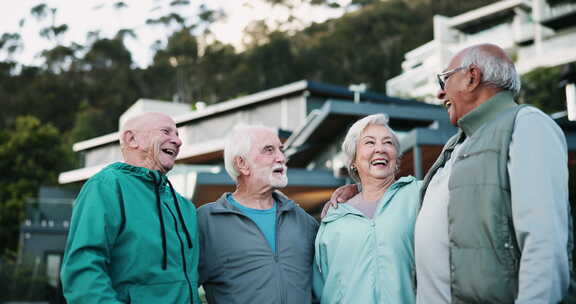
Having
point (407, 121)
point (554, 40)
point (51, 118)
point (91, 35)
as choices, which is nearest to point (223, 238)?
point (407, 121)

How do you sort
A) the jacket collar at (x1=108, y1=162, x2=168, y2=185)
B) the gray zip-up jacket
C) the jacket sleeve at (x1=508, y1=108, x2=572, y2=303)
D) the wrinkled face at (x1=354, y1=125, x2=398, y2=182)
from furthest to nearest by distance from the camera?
the wrinkled face at (x1=354, y1=125, x2=398, y2=182) → the gray zip-up jacket → the jacket collar at (x1=108, y1=162, x2=168, y2=185) → the jacket sleeve at (x1=508, y1=108, x2=572, y2=303)

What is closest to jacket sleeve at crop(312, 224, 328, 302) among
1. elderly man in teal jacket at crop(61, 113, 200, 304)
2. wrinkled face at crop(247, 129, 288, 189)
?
wrinkled face at crop(247, 129, 288, 189)

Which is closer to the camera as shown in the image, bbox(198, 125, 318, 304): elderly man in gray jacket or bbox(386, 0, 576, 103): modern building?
bbox(198, 125, 318, 304): elderly man in gray jacket

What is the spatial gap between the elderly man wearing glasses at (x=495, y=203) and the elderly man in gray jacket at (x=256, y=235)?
3.04 ft

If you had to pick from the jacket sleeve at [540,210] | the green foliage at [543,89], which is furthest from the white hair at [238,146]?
the green foliage at [543,89]

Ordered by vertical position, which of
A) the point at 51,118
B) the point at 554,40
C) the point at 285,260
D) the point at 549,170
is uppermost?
the point at 554,40

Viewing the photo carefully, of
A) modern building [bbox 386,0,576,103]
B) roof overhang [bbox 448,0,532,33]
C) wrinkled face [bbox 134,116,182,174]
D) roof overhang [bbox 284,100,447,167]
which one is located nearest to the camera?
wrinkled face [bbox 134,116,182,174]

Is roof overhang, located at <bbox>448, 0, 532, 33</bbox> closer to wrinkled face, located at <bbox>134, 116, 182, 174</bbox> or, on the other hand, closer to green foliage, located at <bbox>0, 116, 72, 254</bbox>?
green foliage, located at <bbox>0, 116, 72, 254</bbox>

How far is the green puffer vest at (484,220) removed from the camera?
210 cm

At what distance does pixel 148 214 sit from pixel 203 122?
77.5 feet

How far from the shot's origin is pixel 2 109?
51188 mm

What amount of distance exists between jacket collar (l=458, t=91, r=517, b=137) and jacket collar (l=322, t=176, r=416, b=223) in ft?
2.75

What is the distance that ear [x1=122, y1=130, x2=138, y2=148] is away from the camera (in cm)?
313

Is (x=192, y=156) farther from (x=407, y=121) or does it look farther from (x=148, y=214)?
(x=148, y=214)
